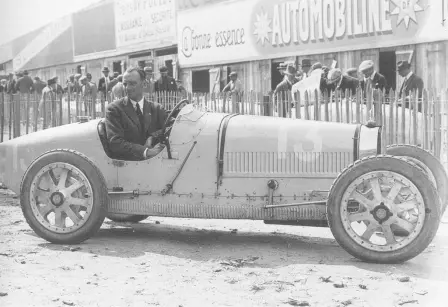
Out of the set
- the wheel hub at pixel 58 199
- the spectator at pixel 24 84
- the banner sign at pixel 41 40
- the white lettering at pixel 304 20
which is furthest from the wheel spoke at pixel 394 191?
the banner sign at pixel 41 40

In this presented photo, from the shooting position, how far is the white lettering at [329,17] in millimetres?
15988

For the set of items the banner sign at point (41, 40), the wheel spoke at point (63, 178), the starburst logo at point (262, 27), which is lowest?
the wheel spoke at point (63, 178)

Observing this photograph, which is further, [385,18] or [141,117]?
[385,18]

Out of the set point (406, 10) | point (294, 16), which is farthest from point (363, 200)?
point (294, 16)

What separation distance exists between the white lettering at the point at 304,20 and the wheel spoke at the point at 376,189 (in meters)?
11.6

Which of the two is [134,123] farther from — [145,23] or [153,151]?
[145,23]

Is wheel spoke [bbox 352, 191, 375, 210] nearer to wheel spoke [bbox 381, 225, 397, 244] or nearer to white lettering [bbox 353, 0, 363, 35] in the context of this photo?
wheel spoke [bbox 381, 225, 397, 244]

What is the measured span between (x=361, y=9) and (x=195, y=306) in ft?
38.8

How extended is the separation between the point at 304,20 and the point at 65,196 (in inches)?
451

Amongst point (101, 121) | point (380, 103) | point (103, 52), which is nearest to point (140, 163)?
point (101, 121)

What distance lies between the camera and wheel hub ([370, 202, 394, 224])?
216 inches

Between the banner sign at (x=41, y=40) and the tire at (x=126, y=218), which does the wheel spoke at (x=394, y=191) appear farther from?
the banner sign at (x=41, y=40)

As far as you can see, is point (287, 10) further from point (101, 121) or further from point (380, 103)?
point (101, 121)

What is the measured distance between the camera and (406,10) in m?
14.2
